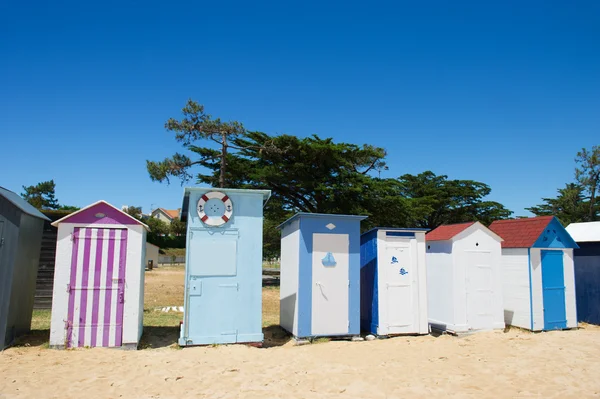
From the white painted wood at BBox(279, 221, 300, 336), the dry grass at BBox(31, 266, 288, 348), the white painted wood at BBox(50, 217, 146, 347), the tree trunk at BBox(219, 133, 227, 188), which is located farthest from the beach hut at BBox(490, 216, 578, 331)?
the tree trunk at BBox(219, 133, 227, 188)

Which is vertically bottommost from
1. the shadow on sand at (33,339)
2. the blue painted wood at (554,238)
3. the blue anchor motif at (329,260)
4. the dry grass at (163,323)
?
the dry grass at (163,323)

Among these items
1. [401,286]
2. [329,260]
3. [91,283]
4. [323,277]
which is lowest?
[401,286]

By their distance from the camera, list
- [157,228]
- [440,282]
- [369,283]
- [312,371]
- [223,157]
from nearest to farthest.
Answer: [312,371]
[369,283]
[440,282]
[223,157]
[157,228]

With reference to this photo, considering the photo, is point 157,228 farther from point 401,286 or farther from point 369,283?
point 401,286

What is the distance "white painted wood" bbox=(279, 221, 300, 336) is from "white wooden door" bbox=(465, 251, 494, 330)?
13.8 ft

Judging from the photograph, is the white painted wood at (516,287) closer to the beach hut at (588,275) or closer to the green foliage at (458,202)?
the beach hut at (588,275)

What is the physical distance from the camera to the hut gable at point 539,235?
10.6 m

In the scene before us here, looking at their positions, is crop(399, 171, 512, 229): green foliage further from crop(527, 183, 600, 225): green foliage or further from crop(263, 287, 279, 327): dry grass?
crop(263, 287, 279, 327): dry grass

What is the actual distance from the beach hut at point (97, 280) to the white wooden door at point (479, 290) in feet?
24.4

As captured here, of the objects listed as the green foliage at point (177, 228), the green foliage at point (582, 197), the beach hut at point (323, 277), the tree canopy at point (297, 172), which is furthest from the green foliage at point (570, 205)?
the green foliage at point (177, 228)

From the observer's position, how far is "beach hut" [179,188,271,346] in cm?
805

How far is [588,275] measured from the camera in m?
12.0

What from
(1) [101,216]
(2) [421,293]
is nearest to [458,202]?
(2) [421,293]

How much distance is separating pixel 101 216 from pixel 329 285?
16.0 feet
